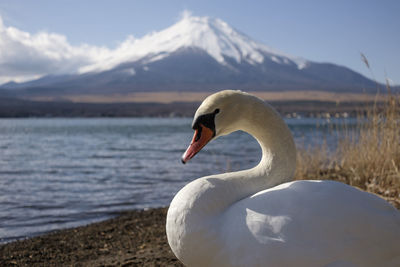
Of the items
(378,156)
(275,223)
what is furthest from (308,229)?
(378,156)

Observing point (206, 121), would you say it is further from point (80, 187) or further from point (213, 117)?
point (80, 187)

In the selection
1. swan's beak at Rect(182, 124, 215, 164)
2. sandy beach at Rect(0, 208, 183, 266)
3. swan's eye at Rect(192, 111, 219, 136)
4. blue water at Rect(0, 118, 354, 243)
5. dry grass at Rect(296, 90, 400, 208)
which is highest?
swan's eye at Rect(192, 111, 219, 136)

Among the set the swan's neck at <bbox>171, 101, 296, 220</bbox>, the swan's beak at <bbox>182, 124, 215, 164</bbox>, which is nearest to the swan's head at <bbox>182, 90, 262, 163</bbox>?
the swan's beak at <bbox>182, 124, 215, 164</bbox>

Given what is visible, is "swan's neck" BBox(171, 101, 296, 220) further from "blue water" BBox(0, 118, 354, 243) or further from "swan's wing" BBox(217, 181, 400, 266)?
"blue water" BBox(0, 118, 354, 243)

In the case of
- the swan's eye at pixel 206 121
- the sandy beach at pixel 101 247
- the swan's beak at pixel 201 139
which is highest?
the swan's eye at pixel 206 121

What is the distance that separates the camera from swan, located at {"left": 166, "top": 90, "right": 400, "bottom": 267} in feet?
7.61

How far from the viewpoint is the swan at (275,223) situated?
232cm

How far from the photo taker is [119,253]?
496 cm

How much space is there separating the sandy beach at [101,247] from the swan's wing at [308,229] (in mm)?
1728

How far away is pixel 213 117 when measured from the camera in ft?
9.12

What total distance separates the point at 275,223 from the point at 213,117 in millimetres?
845

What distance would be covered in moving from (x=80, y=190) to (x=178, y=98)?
150037mm

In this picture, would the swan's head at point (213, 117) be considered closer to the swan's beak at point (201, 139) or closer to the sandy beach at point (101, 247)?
the swan's beak at point (201, 139)

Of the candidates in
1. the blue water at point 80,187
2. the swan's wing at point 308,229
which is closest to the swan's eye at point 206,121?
the swan's wing at point 308,229
